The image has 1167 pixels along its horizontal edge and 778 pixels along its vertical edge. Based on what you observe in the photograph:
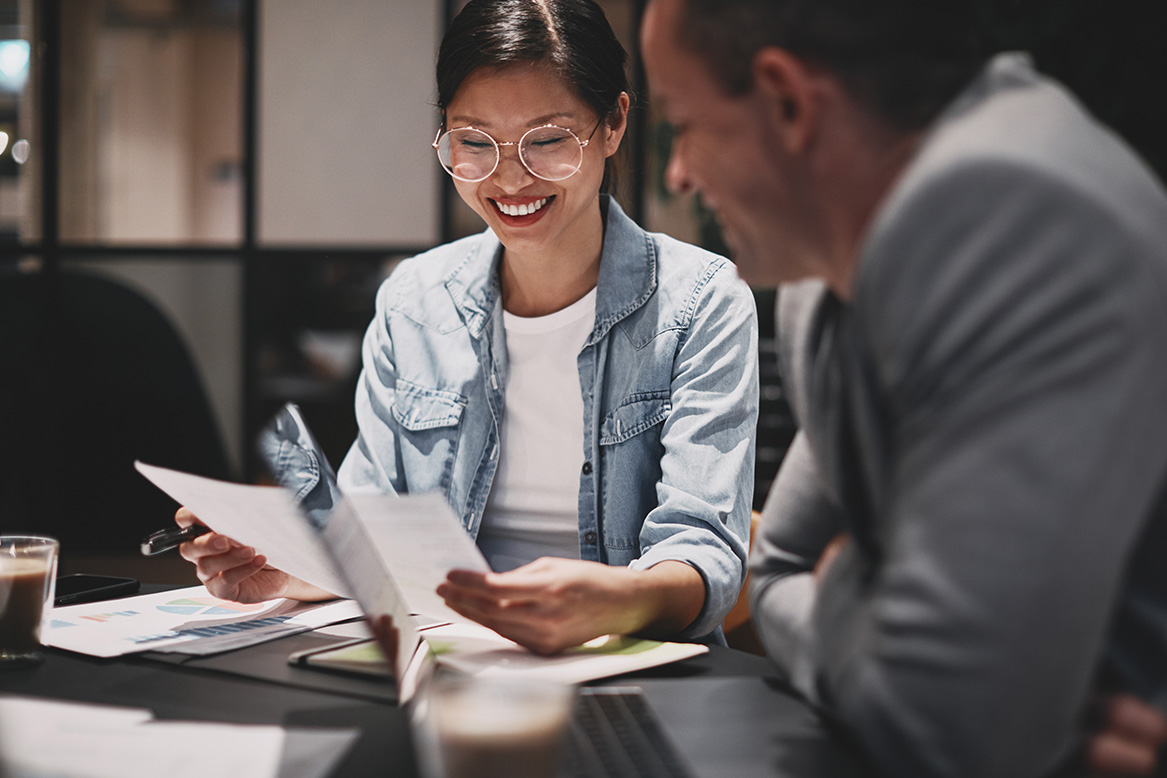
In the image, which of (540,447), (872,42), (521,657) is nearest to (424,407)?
(540,447)

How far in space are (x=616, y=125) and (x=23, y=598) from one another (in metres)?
1.14

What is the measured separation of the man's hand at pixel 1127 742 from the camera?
0.67m

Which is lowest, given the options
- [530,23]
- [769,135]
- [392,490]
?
[392,490]

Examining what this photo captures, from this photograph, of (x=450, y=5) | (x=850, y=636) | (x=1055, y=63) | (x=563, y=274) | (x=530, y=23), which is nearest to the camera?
(x=850, y=636)

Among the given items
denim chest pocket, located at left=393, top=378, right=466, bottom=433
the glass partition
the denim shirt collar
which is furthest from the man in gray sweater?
the glass partition

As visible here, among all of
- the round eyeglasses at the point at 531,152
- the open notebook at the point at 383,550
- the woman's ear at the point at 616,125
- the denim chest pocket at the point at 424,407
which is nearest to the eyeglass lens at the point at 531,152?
the round eyeglasses at the point at 531,152

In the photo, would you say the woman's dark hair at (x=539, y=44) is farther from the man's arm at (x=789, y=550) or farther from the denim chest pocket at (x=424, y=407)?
the man's arm at (x=789, y=550)

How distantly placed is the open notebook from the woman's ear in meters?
0.81

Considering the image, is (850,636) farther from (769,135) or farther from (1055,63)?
(1055,63)

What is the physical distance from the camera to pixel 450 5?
3822 mm

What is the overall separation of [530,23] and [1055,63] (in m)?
1.47

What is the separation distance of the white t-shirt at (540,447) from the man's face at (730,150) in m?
0.76

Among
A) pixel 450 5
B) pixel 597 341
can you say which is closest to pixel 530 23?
pixel 597 341

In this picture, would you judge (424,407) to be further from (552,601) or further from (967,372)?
(967,372)
